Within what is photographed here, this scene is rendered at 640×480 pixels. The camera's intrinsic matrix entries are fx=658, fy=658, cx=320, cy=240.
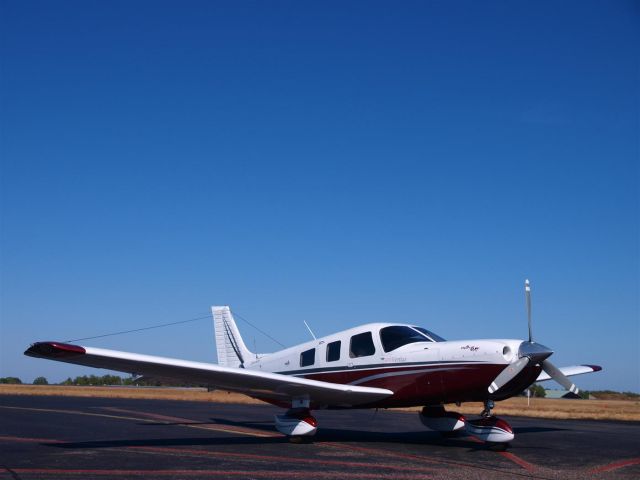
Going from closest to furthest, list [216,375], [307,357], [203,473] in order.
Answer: [203,473], [216,375], [307,357]

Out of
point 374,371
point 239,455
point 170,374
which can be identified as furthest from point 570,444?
point 170,374

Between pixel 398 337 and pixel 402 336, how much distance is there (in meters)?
0.09

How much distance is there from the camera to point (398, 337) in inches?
569

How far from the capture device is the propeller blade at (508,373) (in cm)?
1206

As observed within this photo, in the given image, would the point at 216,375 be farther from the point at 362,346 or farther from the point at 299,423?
the point at 362,346

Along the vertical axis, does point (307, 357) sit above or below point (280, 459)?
above

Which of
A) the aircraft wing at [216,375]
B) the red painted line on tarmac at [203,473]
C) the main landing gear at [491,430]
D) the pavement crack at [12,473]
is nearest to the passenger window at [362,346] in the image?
the aircraft wing at [216,375]

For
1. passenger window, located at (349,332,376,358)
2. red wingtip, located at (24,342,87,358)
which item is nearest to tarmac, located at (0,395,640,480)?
red wingtip, located at (24,342,87,358)

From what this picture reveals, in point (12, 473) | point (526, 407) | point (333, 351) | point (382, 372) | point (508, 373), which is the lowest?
point (526, 407)

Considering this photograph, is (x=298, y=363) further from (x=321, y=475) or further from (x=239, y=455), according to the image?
(x=321, y=475)

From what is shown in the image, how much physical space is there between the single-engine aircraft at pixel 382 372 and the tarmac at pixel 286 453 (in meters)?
0.73

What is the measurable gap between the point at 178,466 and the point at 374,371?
5749 millimetres

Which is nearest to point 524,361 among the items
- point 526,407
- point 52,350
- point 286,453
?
point 286,453

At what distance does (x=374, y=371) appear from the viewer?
14422 mm
